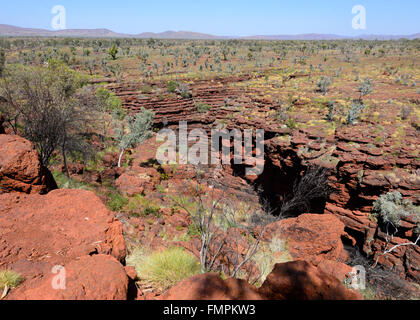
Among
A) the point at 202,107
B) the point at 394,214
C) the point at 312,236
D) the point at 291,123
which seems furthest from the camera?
the point at 202,107

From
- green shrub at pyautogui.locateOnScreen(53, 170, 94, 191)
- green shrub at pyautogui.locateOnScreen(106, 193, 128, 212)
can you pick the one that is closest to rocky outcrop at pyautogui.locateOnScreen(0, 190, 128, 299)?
green shrub at pyautogui.locateOnScreen(106, 193, 128, 212)

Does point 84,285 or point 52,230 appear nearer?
point 84,285

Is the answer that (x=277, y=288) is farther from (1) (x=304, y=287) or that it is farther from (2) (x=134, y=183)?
(2) (x=134, y=183)

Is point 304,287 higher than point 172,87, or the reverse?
point 172,87

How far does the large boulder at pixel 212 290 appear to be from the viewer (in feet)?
6.68

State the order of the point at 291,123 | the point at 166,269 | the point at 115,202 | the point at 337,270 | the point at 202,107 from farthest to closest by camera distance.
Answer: the point at 202,107
the point at 291,123
the point at 115,202
the point at 337,270
the point at 166,269

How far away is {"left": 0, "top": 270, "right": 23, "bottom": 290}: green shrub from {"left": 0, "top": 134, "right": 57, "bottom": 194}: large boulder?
208 centimetres

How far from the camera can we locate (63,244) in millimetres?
2938

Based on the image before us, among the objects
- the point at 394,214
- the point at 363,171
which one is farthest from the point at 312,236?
the point at 363,171

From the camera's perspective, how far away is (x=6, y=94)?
9562 mm

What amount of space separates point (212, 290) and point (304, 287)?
3.28ft

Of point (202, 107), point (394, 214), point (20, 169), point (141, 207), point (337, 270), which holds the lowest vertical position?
point (141, 207)

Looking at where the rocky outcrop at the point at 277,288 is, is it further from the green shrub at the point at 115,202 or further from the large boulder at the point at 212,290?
the green shrub at the point at 115,202
